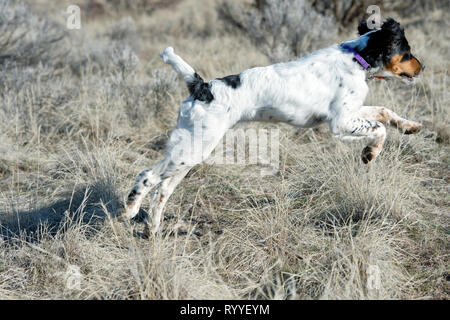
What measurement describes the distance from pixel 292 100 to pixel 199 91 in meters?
0.67

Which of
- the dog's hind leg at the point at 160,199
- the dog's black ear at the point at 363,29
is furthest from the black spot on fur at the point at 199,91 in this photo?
the dog's black ear at the point at 363,29

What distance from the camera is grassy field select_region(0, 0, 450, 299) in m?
2.80

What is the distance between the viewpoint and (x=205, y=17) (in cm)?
1204

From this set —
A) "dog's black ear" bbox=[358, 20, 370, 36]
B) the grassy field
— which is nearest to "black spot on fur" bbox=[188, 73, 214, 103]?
the grassy field

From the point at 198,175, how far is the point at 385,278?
7.25ft

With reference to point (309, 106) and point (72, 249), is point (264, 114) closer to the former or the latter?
point (309, 106)

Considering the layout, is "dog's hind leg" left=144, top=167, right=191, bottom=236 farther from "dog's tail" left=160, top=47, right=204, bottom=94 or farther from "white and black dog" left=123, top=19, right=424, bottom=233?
"dog's tail" left=160, top=47, right=204, bottom=94

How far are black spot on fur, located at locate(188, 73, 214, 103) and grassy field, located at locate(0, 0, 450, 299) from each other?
0.86 metres

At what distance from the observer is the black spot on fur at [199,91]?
10.4 ft

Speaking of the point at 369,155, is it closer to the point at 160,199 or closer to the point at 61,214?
the point at 160,199

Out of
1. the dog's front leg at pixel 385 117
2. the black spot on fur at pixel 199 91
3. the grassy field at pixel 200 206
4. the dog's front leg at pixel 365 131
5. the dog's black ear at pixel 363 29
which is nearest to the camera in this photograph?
the grassy field at pixel 200 206

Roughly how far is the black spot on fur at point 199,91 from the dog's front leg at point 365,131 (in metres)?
0.93

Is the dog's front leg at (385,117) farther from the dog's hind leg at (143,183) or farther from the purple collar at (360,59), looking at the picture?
the dog's hind leg at (143,183)

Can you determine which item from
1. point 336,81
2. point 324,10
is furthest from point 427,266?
point 324,10
